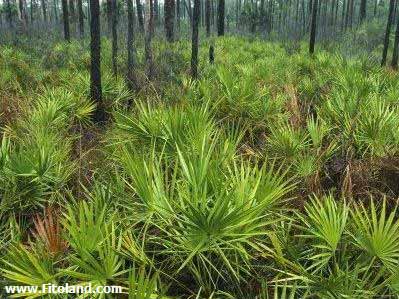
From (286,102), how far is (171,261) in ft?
14.8

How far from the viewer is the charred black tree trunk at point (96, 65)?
8359 millimetres

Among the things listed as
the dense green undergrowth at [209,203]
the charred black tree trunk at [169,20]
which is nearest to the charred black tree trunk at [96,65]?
the dense green undergrowth at [209,203]

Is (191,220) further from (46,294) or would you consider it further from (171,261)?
(46,294)

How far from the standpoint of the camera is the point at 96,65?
28.0 ft

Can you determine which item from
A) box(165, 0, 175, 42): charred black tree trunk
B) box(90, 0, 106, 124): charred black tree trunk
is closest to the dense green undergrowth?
box(90, 0, 106, 124): charred black tree trunk

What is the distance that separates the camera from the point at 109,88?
9508 mm

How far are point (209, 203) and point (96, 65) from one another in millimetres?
6088

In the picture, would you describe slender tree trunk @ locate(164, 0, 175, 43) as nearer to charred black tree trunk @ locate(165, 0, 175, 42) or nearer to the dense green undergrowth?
charred black tree trunk @ locate(165, 0, 175, 42)

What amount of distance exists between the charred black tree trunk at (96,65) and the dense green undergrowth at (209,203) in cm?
101

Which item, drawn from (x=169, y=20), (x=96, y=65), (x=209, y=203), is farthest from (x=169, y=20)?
(x=209, y=203)

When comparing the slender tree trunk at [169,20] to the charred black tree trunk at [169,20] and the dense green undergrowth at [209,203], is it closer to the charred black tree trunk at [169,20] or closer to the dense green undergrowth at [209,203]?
Answer: the charred black tree trunk at [169,20]

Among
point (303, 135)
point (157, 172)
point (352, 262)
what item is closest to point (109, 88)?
point (303, 135)

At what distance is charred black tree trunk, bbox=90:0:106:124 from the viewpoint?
27.4 ft

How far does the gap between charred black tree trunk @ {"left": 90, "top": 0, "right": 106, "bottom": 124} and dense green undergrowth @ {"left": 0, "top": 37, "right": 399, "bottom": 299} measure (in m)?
1.01
